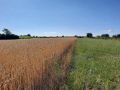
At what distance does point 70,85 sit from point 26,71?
2.13 meters

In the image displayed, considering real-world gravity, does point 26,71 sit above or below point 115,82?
above

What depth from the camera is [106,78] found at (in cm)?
984

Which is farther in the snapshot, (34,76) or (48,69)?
(48,69)

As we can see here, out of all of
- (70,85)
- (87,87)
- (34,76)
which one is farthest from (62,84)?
(34,76)

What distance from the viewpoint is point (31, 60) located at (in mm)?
8008

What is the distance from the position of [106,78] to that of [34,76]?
11.6 feet

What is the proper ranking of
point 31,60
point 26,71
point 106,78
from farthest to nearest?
1. point 106,78
2. point 31,60
3. point 26,71

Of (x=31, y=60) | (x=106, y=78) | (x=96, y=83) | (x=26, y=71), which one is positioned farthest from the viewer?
(x=106, y=78)

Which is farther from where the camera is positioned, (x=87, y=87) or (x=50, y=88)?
(x=87, y=87)

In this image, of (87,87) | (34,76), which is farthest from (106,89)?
(34,76)

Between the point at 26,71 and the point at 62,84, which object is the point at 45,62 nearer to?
the point at 62,84

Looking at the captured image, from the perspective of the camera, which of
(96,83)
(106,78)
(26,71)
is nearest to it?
(26,71)

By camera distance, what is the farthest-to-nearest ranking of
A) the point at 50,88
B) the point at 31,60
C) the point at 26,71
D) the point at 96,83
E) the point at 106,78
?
the point at 106,78 → the point at 96,83 → the point at 31,60 → the point at 50,88 → the point at 26,71

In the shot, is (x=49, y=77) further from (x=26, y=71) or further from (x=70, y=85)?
(x=26, y=71)
